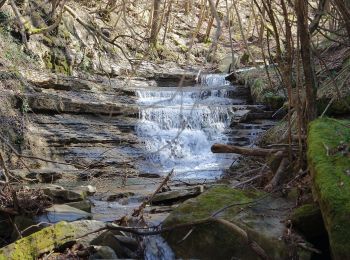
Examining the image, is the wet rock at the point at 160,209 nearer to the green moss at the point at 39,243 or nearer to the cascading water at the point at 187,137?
the green moss at the point at 39,243

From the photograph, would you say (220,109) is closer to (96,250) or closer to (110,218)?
(110,218)

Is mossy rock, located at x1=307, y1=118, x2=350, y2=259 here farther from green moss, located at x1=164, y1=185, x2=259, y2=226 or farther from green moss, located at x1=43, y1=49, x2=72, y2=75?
green moss, located at x1=43, y1=49, x2=72, y2=75

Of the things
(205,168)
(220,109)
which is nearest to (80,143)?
(205,168)

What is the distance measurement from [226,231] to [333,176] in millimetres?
1066

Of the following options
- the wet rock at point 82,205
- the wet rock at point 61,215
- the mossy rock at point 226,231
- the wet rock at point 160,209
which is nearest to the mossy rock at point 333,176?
the mossy rock at point 226,231

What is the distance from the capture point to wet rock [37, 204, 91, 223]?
5.63m

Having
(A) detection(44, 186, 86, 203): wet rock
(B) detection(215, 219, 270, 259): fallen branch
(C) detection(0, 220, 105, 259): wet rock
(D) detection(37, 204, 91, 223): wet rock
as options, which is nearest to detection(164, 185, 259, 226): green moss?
(B) detection(215, 219, 270, 259): fallen branch

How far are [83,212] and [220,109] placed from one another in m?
7.97

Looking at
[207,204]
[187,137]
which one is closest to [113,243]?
[207,204]

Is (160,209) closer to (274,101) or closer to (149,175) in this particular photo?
(149,175)

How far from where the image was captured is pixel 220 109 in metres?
13.4

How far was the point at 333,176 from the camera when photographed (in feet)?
11.9

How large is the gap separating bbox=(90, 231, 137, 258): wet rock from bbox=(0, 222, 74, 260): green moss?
266mm

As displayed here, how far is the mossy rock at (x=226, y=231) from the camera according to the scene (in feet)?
13.2
